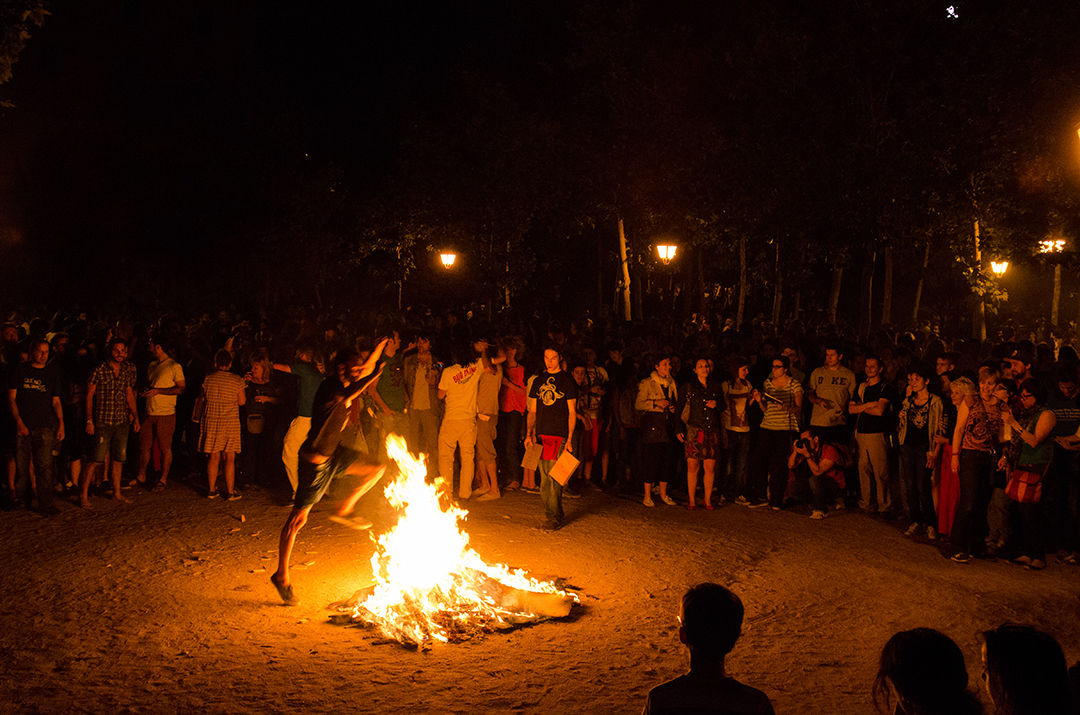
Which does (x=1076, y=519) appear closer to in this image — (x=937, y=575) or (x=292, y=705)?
(x=937, y=575)

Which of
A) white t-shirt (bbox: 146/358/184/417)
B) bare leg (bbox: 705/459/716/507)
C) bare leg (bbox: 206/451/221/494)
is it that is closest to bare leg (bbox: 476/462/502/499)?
bare leg (bbox: 705/459/716/507)

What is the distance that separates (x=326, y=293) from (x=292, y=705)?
33.5 m

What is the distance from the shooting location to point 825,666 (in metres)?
6.20

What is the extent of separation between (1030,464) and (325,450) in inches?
248

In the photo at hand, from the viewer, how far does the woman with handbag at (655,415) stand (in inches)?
429

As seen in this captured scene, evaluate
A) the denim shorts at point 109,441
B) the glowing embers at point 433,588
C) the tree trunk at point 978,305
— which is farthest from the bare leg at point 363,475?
the tree trunk at point 978,305

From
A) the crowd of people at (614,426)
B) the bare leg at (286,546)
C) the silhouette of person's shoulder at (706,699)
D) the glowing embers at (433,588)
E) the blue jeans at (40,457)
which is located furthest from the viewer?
the blue jeans at (40,457)

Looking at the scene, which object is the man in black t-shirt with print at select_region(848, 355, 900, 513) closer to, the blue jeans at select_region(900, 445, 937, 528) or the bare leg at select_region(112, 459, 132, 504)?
the blue jeans at select_region(900, 445, 937, 528)

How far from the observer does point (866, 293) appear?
2727 centimetres

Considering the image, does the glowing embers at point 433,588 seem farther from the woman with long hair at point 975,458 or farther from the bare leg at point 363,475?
the woman with long hair at point 975,458

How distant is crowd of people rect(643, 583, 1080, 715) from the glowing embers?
3.71m

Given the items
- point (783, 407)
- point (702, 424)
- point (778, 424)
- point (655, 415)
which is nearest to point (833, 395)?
point (783, 407)

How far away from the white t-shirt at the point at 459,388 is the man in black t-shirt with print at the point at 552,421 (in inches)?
45.0

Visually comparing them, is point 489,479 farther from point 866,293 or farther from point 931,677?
point 866,293
